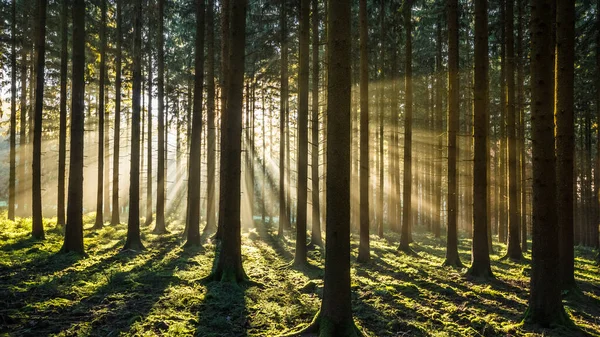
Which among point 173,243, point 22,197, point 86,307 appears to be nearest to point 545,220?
point 86,307

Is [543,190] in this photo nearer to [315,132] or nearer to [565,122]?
[565,122]

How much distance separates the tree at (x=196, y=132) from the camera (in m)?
14.3

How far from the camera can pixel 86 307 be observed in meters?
6.92

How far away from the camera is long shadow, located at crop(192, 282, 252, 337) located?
6.26m

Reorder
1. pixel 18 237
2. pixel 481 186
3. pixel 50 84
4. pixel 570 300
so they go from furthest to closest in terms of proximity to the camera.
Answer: pixel 50 84 < pixel 18 237 < pixel 481 186 < pixel 570 300

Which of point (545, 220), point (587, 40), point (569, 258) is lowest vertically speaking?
point (569, 258)

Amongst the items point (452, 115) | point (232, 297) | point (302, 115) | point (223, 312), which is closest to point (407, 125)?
point (452, 115)

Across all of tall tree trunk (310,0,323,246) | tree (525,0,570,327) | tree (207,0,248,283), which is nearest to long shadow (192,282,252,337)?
tree (207,0,248,283)

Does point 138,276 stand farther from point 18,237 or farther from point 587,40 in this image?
point 587,40

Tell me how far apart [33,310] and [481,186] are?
11.6 metres

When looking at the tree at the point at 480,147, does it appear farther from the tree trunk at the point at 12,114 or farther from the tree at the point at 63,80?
the tree trunk at the point at 12,114

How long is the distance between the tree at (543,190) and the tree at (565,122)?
6.29ft

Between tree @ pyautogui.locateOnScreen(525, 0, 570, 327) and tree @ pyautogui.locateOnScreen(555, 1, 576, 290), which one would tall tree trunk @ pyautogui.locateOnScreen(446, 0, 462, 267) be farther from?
tree @ pyautogui.locateOnScreen(525, 0, 570, 327)

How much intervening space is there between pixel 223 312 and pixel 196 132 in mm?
9249
